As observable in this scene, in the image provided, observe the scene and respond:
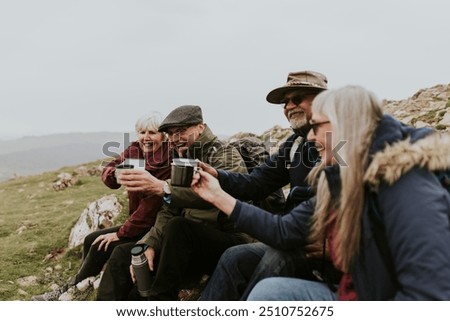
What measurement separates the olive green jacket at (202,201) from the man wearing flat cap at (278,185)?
1.07 ft

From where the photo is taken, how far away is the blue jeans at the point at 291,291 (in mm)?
3424

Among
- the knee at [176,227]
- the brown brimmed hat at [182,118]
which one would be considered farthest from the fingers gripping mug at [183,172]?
the brown brimmed hat at [182,118]

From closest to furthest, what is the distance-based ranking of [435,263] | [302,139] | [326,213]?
[435,263] < [326,213] < [302,139]

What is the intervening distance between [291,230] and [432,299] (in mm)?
1259

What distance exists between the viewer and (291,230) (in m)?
3.55

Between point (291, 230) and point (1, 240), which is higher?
point (291, 230)

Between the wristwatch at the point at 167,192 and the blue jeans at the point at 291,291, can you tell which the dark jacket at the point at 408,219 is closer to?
the blue jeans at the point at 291,291

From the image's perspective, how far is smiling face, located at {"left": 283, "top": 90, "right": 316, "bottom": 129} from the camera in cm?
497

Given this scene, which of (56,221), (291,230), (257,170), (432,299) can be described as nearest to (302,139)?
(257,170)

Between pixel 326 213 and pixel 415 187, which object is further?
pixel 326 213

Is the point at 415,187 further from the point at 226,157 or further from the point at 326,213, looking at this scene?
the point at 226,157

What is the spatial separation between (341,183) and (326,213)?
1.08ft
